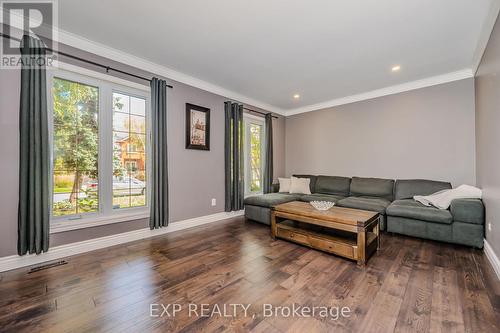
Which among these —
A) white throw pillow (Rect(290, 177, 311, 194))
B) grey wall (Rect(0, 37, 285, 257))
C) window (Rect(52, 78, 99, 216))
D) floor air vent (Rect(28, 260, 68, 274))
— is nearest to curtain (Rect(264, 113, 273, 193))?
white throw pillow (Rect(290, 177, 311, 194))

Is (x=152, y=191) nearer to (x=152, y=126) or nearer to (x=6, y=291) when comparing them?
(x=152, y=126)

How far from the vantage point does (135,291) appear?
5.95 ft

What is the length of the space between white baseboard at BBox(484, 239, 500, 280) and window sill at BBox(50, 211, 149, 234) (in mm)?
4093

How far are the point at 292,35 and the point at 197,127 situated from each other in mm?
2107

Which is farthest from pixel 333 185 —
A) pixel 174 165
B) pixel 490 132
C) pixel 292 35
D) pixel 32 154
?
pixel 32 154

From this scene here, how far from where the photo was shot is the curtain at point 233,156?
166 inches

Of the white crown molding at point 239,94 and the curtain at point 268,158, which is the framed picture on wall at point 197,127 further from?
the curtain at point 268,158

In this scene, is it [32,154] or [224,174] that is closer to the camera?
[32,154]

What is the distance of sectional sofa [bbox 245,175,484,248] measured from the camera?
8.82ft

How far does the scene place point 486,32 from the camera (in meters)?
2.34

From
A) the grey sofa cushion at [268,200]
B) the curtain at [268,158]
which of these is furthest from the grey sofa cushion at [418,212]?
the curtain at [268,158]

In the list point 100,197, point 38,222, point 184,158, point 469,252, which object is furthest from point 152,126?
point 469,252

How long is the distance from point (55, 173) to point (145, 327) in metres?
2.14

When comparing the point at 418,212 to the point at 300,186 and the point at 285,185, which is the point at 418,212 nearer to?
the point at 300,186
